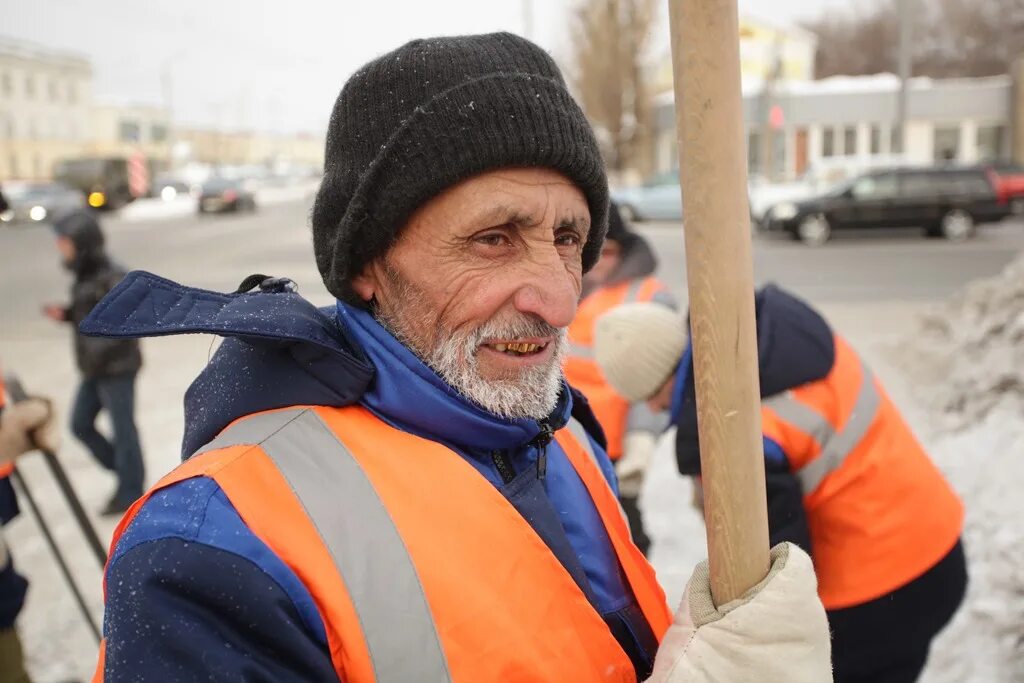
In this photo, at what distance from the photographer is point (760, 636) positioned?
111cm

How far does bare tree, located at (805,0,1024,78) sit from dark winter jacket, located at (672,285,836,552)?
48.4m

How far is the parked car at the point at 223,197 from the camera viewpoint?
32719 mm

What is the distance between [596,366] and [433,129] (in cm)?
263

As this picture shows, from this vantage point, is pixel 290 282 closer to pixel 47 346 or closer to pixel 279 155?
pixel 47 346

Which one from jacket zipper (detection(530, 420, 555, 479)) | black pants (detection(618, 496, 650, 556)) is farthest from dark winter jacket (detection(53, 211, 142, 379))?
jacket zipper (detection(530, 420, 555, 479))

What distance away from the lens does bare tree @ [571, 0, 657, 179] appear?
1268 inches

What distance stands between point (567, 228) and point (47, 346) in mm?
10109

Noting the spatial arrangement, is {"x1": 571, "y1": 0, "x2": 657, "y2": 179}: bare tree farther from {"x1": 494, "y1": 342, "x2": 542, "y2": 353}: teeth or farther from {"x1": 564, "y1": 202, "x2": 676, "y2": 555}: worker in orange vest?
{"x1": 494, "y1": 342, "x2": 542, "y2": 353}: teeth

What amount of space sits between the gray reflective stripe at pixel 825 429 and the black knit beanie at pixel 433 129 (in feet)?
→ 4.04

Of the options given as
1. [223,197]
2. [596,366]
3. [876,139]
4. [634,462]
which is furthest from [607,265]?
[876,139]

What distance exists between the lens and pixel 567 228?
4.75 feet

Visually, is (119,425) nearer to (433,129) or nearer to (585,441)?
(585,441)

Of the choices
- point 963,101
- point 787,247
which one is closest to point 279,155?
point 963,101

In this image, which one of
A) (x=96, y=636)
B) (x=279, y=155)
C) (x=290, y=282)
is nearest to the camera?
(x=290, y=282)
